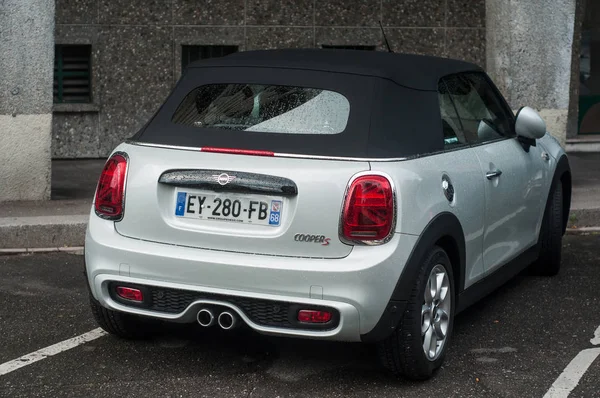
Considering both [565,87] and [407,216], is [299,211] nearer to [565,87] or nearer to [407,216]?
[407,216]

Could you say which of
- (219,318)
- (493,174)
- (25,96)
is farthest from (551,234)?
(25,96)

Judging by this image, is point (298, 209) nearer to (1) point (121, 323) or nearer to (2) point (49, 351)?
(1) point (121, 323)

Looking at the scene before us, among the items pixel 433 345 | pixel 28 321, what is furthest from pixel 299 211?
pixel 28 321

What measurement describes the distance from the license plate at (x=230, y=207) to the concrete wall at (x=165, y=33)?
10484 millimetres

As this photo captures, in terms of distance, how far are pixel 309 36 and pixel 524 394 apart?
37.1 feet

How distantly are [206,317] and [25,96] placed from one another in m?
5.76

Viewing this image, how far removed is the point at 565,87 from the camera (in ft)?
38.7

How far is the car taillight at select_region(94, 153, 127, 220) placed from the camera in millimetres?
5387

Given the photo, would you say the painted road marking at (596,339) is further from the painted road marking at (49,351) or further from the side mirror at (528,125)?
→ the painted road marking at (49,351)

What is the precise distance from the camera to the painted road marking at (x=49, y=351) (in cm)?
562

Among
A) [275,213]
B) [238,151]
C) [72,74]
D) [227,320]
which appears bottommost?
[227,320]

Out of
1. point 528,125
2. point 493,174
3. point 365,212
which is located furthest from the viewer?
point 528,125

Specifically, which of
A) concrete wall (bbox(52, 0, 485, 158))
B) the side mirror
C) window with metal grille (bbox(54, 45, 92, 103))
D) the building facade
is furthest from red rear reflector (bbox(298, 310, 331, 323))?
window with metal grille (bbox(54, 45, 92, 103))

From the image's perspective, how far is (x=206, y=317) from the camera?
205 inches
